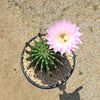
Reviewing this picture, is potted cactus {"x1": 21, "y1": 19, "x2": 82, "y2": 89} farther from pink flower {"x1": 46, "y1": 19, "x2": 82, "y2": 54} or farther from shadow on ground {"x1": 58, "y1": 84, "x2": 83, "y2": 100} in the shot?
shadow on ground {"x1": 58, "y1": 84, "x2": 83, "y2": 100}

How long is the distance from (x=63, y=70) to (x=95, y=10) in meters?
1.81

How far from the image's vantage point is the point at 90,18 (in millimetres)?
3502

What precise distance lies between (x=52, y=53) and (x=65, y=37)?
0.66 meters

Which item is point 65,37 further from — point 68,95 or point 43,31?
point 68,95

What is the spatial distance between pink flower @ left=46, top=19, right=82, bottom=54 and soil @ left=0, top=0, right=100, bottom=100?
1.77m

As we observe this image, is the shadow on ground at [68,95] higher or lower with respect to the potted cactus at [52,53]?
lower

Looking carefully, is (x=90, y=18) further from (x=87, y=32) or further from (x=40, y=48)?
(x=40, y=48)

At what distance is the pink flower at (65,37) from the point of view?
1584mm

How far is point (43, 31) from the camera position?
3.41 meters

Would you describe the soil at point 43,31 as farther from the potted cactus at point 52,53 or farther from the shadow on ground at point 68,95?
the potted cactus at point 52,53

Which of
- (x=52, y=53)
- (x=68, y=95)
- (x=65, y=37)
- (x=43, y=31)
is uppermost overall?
(x=43, y=31)

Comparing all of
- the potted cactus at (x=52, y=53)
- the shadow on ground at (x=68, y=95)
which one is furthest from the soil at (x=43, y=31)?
the potted cactus at (x=52, y=53)

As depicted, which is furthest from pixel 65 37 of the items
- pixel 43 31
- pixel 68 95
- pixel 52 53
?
pixel 68 95

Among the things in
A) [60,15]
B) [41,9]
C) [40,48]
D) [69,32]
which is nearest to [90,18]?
[60,15]
